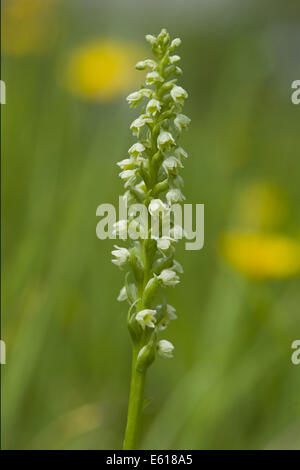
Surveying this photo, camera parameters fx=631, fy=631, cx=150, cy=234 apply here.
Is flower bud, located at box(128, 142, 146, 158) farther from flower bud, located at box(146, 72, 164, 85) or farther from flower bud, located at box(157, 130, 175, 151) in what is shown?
flower bud, located at box(146, 72, 164, 85)

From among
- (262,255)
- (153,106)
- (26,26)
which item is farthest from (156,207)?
(26,26)

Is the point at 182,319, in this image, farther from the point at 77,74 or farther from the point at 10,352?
the point at 77,74

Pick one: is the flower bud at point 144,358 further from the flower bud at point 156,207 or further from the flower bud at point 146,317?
the flower bud at point 156,207

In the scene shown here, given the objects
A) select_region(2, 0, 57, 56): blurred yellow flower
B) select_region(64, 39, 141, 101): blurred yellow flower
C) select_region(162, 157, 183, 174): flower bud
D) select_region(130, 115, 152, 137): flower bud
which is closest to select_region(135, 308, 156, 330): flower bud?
select_region(162, 157, 183, 174): flower bud

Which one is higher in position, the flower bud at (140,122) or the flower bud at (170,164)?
the flower bud at (140,122)

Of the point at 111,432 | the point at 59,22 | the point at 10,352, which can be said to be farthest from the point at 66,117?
the point at 111,432

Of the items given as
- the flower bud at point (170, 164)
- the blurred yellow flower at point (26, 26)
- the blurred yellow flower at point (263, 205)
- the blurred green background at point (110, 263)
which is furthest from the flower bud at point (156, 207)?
the blurred yellow flower at point (26, 26)
